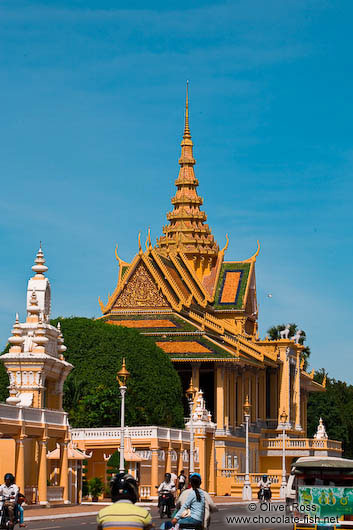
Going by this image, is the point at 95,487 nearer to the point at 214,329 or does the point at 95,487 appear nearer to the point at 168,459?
the point at 168,459

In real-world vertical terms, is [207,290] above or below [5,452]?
above

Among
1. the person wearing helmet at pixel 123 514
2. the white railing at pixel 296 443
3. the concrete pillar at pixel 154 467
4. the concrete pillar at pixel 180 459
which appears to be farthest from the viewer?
the white railing at pixel 296 443

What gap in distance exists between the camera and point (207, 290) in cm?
8212

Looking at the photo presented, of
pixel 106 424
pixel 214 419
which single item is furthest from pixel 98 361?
pixel 214 419

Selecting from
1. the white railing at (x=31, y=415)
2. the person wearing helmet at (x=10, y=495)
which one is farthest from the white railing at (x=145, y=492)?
the person wearing helmet at (x=10, y=495)

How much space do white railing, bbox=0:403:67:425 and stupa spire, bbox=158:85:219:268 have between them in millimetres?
42571

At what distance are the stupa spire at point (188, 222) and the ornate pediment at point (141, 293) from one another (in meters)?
9.88

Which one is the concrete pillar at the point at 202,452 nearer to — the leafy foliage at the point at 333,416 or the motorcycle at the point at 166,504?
the motorcycle at the point at 166,504

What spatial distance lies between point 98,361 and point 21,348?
624 inches

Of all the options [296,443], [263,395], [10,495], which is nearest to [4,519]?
[10,495]

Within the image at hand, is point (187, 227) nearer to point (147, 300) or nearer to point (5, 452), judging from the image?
point (147, 300)

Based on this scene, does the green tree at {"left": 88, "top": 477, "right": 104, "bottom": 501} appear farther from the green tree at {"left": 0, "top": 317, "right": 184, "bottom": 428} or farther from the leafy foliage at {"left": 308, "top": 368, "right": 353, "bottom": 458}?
the leafy foliage at {"left": 308, "top": 368, "right": 353, "bottom": 458}

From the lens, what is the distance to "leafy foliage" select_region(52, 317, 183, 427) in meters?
55.1

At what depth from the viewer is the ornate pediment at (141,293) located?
72.2 m
